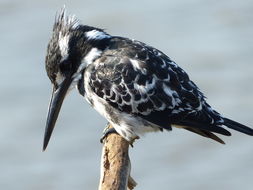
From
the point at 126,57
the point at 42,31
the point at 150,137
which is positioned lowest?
the point at 150,137

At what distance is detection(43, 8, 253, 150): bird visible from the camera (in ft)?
21.3

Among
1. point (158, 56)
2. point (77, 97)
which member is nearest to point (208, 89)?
point (77, 97)

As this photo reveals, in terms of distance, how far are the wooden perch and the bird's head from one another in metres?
0.64

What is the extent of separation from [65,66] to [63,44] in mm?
157

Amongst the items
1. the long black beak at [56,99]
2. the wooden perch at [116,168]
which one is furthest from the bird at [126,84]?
the wooden perch at [116,168]

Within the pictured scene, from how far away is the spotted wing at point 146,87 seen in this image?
6.52 m

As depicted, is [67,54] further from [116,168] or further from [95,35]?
[116,168]

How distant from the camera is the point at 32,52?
9.56 meters

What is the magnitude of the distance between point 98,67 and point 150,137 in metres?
2.65

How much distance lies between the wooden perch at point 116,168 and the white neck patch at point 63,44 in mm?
696

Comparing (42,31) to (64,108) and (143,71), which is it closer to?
(64,108)

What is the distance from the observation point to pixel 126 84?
21.5 ft

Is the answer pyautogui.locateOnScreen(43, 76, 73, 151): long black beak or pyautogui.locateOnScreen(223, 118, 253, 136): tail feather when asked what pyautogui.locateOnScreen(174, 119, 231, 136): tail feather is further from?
pyautogui.locateOnScreen(43, 76, 73, 151): long black beak

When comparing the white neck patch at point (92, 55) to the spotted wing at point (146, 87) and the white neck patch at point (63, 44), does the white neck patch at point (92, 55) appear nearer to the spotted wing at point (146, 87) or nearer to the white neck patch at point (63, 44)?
the spotted wing at point (146, 87)
